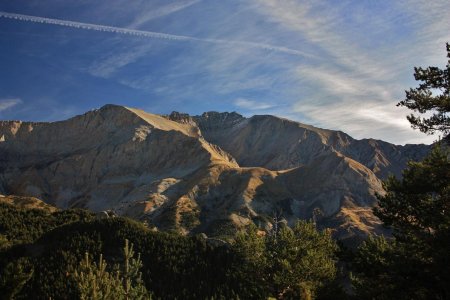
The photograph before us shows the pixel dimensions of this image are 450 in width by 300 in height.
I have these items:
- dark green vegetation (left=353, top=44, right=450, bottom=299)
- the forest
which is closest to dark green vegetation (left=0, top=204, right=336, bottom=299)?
the forest

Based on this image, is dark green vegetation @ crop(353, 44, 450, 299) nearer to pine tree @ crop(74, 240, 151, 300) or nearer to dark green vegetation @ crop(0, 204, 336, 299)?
dark green vegetation @ crop(0, 204, 336, 299)

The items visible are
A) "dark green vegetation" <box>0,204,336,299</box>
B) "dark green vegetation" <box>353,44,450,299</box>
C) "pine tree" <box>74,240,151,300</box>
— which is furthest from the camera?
"dark green vegetation" <box>0,204,336,299</box>

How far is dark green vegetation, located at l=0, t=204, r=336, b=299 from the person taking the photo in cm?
3684

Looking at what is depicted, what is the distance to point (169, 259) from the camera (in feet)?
221

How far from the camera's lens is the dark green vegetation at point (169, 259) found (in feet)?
121

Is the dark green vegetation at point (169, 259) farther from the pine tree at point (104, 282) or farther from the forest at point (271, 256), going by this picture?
the pine tree at point (104, 282)

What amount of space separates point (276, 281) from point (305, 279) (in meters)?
2.33

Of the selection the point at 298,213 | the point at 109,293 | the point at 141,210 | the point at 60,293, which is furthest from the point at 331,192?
the point at 109,293

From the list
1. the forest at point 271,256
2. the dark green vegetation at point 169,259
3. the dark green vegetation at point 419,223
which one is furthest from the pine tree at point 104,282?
the dark green vegetation at point 169,259

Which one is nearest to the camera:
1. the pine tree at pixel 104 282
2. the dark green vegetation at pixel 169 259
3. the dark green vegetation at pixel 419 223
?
the pine tree at pixel 104 282

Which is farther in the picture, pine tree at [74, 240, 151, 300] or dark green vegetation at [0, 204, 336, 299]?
dark green vegetation at [0, 204, 336, 299]

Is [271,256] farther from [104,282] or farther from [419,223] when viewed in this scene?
[104,282]

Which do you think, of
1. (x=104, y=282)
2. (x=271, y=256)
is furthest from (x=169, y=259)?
(x=104, y=282)

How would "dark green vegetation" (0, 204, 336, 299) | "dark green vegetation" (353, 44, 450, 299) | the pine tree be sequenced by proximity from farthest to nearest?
"dark green vegetation" (0, 204, 336, 299) → "dark green vegetation" (353, 44, 450, 299) → the pine tree
